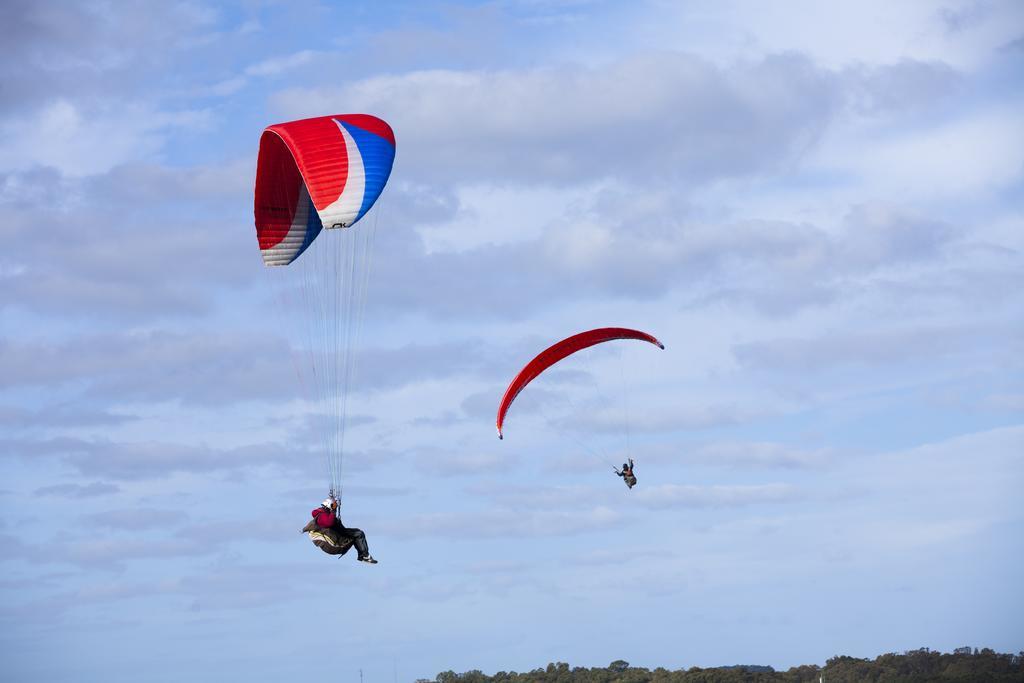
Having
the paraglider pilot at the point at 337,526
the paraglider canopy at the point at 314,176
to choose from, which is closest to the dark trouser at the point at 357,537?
the paraglider pilot at the point at 337,526

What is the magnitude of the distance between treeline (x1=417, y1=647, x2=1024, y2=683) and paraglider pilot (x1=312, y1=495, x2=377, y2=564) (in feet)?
190

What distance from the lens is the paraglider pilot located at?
111 feet

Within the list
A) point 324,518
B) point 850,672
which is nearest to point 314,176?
point 324,518

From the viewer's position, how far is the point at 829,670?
98.2 m

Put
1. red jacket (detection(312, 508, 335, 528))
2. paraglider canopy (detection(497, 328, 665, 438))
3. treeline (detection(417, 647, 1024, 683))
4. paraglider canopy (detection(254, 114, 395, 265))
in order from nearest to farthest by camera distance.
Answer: red jacket (detection(312, 508, 335, 528)) < paraglider canopy (detection(254, 114, 395, 265)) < paraglider canopy (detection(497, 328, 665, 438)) < treeline (detection(417, 647, 1024, 683))

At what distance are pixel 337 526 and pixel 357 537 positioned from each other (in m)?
0.61

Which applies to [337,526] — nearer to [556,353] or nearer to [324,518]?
[324,518]

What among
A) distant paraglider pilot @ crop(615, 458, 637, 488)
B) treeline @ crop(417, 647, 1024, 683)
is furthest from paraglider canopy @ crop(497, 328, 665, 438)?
treeline @ crop(417, 647, 1024, 683)

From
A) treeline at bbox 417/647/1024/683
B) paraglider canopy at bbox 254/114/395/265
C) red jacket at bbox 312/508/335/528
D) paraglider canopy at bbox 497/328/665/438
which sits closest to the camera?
red jacket at bbox 312/508/335/528

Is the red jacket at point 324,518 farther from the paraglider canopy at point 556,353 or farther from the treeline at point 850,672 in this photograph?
the treeline at point 850,672

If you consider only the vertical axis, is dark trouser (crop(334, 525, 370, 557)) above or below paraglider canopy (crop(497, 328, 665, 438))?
below

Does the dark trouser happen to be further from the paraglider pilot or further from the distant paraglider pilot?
the distant paraglider pilot

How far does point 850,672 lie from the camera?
3797 inches

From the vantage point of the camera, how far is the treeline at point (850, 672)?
89.0 meters
